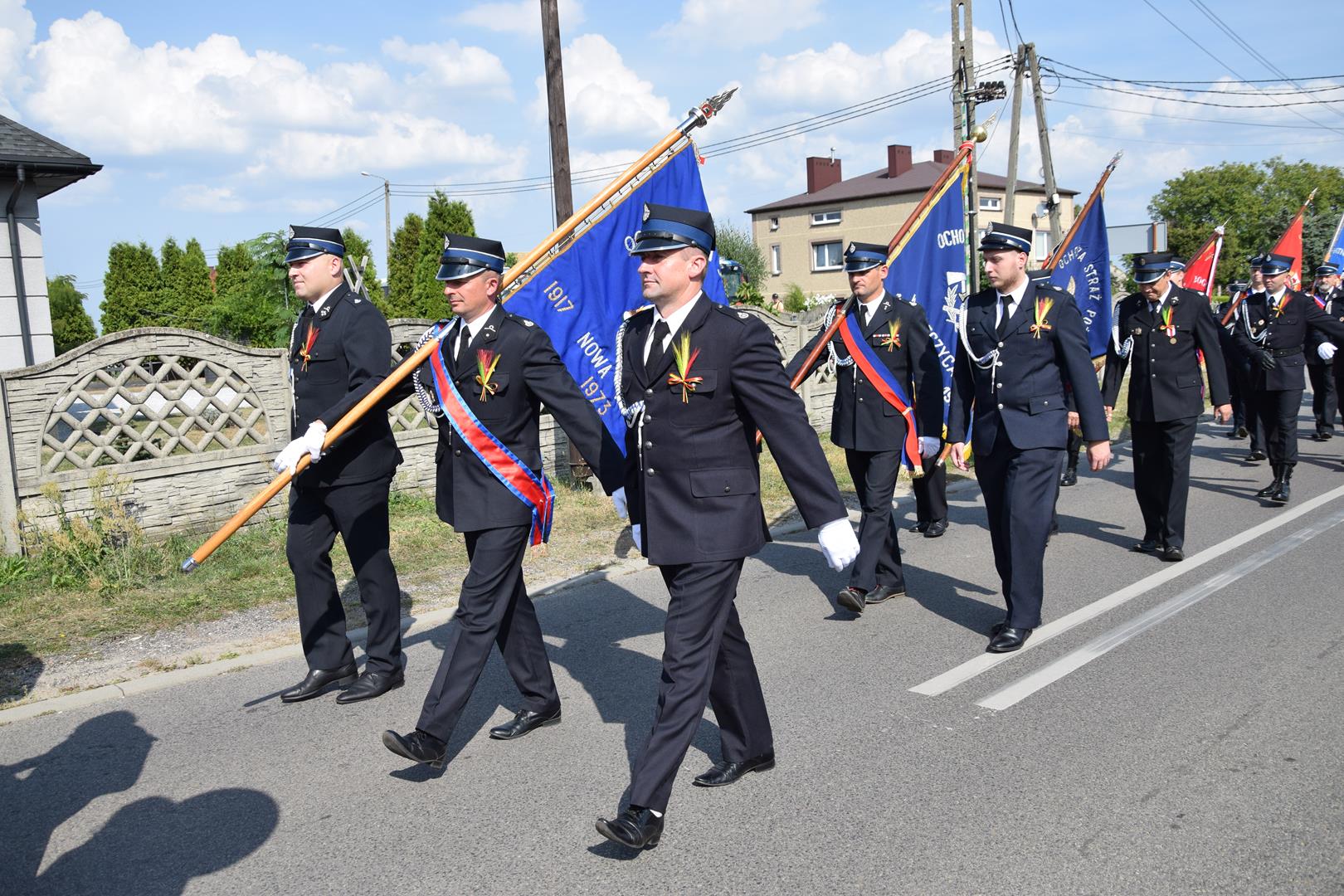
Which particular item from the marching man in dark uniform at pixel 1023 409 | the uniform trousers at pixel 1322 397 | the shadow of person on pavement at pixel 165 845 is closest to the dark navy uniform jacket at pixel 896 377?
the marching man in dark uniform at pixel 1023 409

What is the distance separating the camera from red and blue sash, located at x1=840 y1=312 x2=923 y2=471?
643cm

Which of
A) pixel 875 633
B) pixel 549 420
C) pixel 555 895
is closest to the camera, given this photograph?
pixel 555 895

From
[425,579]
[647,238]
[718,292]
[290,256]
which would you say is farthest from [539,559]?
[647,238]

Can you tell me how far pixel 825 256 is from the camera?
56.0m

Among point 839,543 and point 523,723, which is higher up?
point 839,543

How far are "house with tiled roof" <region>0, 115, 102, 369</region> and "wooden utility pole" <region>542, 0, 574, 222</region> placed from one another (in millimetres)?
4437

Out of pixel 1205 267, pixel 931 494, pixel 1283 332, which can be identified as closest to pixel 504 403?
pixel 931 494

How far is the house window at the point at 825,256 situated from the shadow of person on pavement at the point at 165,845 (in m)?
52.9

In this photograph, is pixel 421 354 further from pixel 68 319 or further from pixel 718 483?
pixel 68 319

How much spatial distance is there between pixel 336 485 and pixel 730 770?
217 centimetres

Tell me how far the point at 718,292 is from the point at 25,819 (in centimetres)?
381

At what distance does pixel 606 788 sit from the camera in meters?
3.88

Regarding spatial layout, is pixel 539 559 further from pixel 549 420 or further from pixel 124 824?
pixel 124 824

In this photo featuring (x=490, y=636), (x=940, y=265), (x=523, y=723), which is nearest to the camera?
(x=490, y=636)
